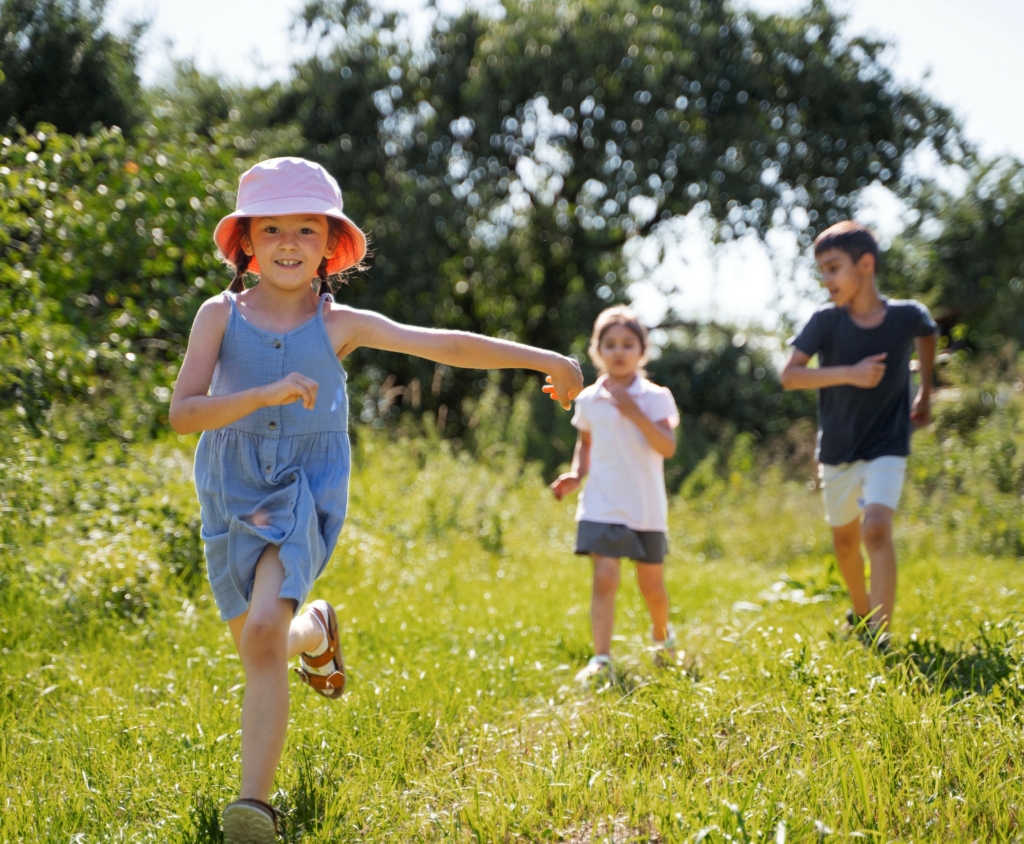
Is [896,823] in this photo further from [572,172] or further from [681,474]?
[572,172]

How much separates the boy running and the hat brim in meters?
2.33

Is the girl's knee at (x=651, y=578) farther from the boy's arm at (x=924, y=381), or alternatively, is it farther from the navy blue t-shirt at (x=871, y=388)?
the boy's arm at (x=924, y=381)

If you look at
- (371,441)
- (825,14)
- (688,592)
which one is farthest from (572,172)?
(688,592)

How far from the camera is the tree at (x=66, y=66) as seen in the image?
32.4 feet

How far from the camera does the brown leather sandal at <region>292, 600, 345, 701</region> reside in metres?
3.31

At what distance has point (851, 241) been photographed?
4.64 m

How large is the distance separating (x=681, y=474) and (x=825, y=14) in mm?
9815

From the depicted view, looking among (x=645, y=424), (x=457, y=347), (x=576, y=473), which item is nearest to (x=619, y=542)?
(x=576, y=473)

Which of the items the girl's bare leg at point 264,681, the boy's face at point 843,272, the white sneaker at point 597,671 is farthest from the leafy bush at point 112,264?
the boy's face at point 843,272

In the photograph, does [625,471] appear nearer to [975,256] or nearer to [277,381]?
[277,381]

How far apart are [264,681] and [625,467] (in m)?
2.59

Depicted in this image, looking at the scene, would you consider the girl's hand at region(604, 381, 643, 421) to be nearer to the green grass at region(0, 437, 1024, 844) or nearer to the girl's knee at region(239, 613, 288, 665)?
the green grass at region(0, 437, 1024, 844)

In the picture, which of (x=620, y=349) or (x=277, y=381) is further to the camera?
(x=620, y=349)

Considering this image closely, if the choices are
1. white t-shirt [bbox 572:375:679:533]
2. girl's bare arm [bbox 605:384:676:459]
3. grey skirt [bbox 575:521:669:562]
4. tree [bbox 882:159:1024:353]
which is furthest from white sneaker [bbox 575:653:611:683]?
tree [bbox 882:159:1024:353]
